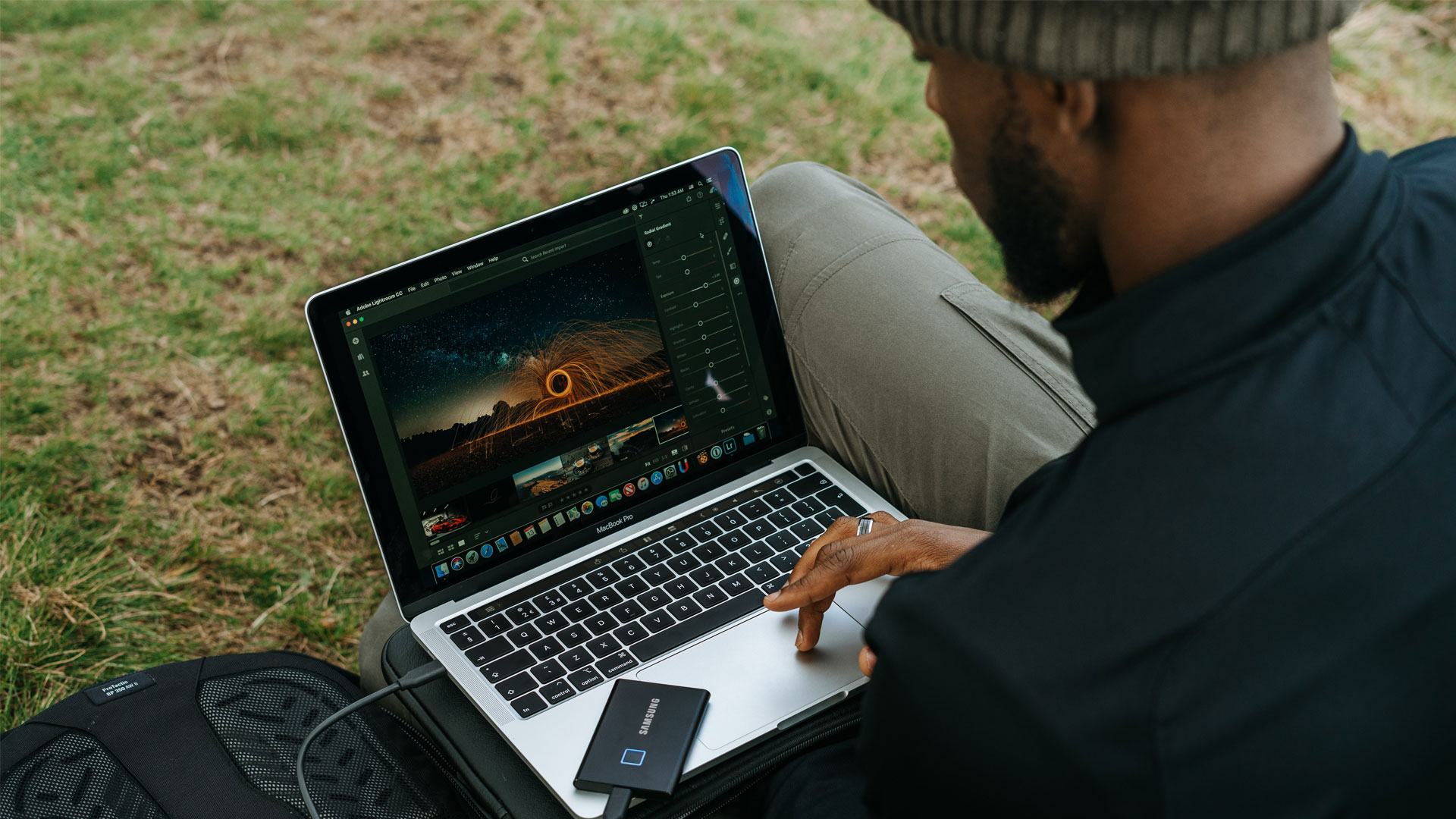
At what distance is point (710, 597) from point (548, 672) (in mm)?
237

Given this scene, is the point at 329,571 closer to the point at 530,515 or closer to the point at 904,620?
the point at 530,515

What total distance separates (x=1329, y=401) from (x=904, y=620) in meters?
0.39

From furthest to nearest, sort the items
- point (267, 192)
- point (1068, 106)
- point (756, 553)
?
point (267, 192)
point (756, 553)
point (1068, 106)

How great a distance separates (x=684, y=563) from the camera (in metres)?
1.53

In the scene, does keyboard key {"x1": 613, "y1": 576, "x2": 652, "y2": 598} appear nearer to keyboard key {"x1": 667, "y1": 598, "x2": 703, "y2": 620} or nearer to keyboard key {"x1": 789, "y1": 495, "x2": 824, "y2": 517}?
keyboard key {"x1": 667, "y1": 598, "x2": 703, "y2": 620}

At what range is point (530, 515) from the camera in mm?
1532

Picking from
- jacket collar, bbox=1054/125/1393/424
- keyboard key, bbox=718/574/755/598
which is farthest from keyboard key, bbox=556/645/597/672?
jacket collar, bbox=1054/125/1393/424

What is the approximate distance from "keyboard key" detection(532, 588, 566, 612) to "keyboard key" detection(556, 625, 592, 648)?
0.04m

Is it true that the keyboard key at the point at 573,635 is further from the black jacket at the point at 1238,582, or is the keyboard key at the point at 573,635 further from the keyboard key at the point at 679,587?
the black jacket at the point at 1238,582

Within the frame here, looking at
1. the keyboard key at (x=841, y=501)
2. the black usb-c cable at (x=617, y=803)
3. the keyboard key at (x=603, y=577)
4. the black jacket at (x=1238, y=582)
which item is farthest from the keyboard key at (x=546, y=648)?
the black jacket at (x=1238, y=582)

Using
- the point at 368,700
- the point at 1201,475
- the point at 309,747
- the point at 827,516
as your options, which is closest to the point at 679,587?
the point at 827,516

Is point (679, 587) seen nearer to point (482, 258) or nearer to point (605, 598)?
point (605, 598)

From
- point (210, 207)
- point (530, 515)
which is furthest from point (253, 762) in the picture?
point (210, 207)

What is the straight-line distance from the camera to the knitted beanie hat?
860mm
